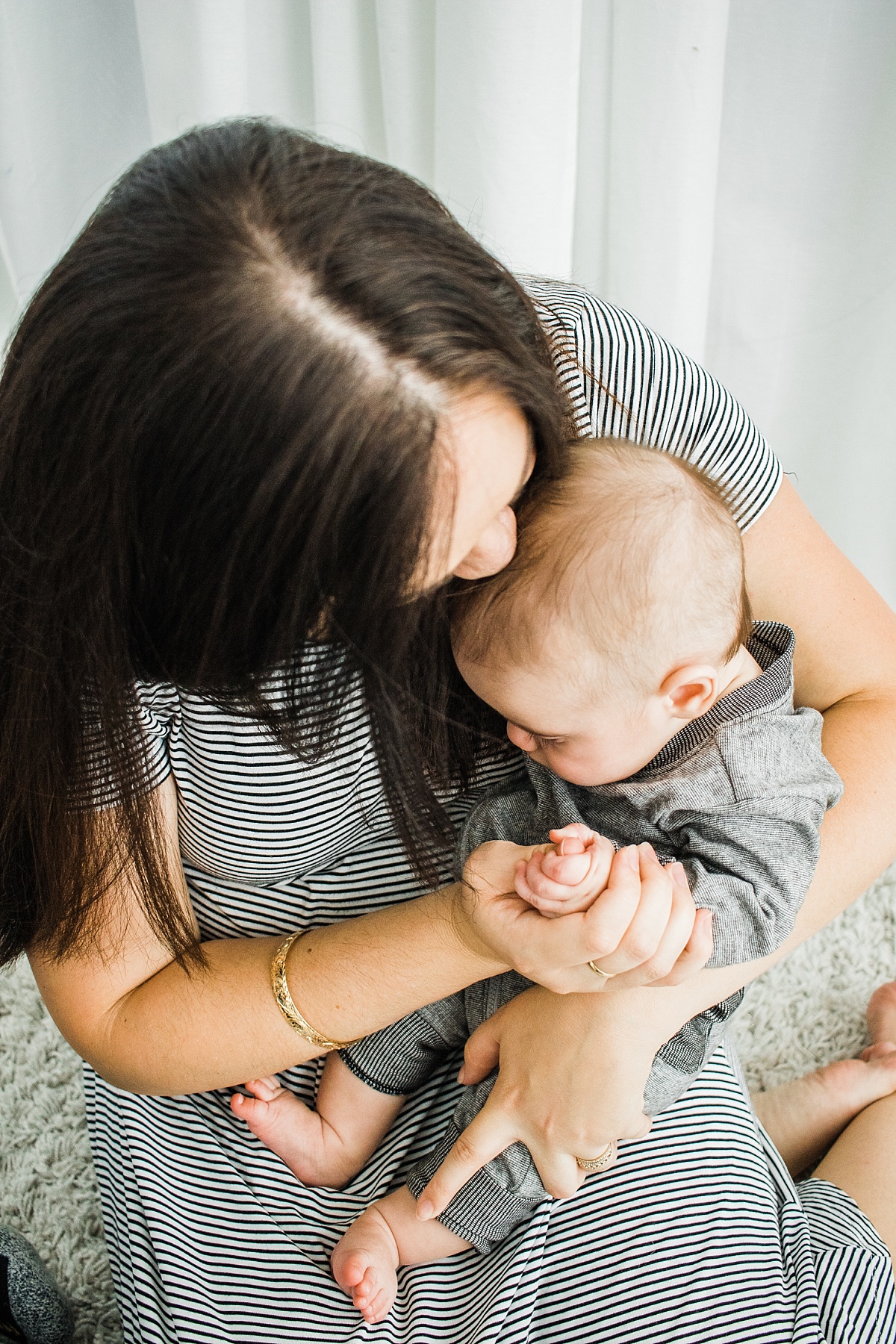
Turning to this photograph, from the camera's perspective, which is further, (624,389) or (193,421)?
(624,389)

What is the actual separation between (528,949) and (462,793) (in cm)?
21

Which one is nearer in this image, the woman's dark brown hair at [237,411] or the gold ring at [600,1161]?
the woman's dark brown hair at [237,411]

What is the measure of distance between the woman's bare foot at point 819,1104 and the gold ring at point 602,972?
21.3 inches

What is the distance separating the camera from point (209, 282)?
508 mm

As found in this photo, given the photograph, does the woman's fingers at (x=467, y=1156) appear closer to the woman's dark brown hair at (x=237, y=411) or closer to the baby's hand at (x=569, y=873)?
the baby's hand at (x=569, y=873)

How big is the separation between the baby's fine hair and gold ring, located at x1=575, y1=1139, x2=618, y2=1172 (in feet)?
1.16

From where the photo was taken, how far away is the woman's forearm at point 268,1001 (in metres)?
0.80

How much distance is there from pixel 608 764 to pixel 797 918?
227mm

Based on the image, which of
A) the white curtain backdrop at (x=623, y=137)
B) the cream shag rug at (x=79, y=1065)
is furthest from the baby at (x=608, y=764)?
the white curtain backdrop at (x=623, y=137)

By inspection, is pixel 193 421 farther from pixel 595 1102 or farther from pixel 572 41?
pixel 572 41

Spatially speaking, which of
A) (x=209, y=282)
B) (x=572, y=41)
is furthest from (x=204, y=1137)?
(x=572, y=41)

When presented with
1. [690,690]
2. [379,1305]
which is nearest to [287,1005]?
[379,1305]

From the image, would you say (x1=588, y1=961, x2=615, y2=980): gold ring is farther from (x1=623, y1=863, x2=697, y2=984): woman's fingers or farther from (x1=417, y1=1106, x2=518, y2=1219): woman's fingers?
(x1=417, y1=1106, x2=518, y2=1219): woman's fingers

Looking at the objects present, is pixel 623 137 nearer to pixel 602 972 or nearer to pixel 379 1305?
pixel 602 972
